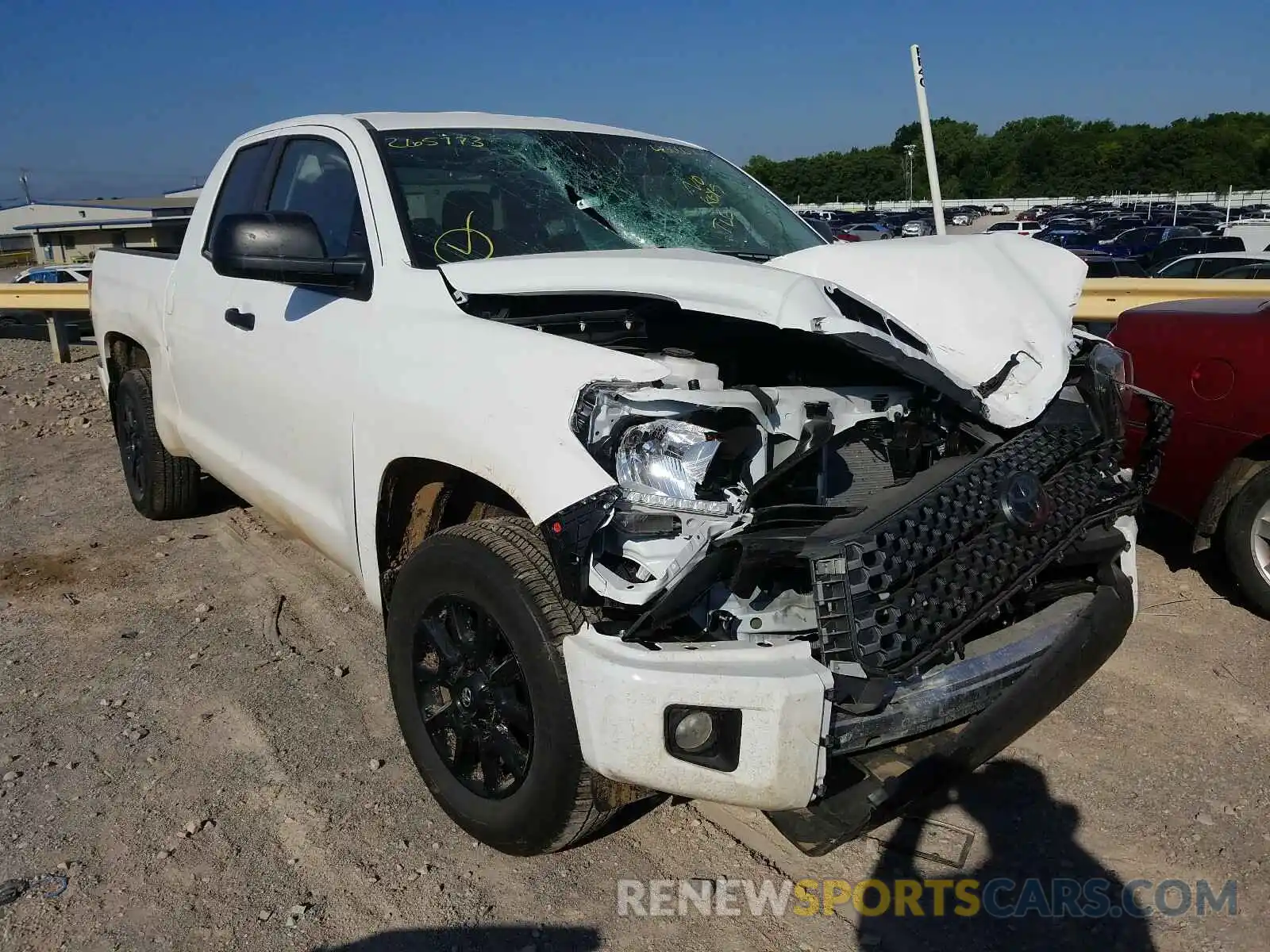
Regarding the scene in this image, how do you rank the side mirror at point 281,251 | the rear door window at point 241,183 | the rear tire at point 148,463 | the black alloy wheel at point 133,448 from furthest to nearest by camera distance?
the black alloy wheel at point 133,448 → the rear tire at point 148,463 → the rear door window at point 241,183 → the side mirror at point 281,251

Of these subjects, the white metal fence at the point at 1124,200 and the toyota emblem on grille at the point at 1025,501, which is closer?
the toyota emblem on grille at the point at 1025,501

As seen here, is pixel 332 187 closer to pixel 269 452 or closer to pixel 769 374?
pixel 269 452

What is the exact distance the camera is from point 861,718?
223cm

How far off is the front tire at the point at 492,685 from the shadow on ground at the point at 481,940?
0.21 meters

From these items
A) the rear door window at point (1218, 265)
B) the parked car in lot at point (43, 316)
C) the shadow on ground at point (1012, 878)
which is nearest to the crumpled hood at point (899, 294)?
the shadow on ground at point (1012, 878)

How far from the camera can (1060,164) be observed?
9444cm

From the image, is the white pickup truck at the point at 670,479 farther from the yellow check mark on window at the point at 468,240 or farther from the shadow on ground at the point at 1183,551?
the shadow on ground at the point at 1183,551

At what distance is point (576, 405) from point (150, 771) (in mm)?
1970

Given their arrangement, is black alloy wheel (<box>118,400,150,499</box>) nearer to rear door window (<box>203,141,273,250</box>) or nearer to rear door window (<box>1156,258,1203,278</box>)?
rear door window (<box>203,141,273,250</box>)

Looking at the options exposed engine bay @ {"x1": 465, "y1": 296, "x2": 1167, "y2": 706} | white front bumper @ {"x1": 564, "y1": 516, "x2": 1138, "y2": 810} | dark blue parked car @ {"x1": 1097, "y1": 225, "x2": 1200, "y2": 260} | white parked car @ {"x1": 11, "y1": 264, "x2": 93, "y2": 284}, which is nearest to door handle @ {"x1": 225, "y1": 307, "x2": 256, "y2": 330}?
exposed engine bay @ {"x1": 465, "y1": 296, "x2": 1167, "y2": 706}

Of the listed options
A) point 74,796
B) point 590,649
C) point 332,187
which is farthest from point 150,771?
point 332,187

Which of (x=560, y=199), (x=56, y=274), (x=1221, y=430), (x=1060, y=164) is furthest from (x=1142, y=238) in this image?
(x=1060, y=164)

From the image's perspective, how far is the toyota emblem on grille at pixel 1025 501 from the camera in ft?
7.97

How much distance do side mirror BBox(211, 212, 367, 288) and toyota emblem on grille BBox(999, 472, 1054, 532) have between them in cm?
200
